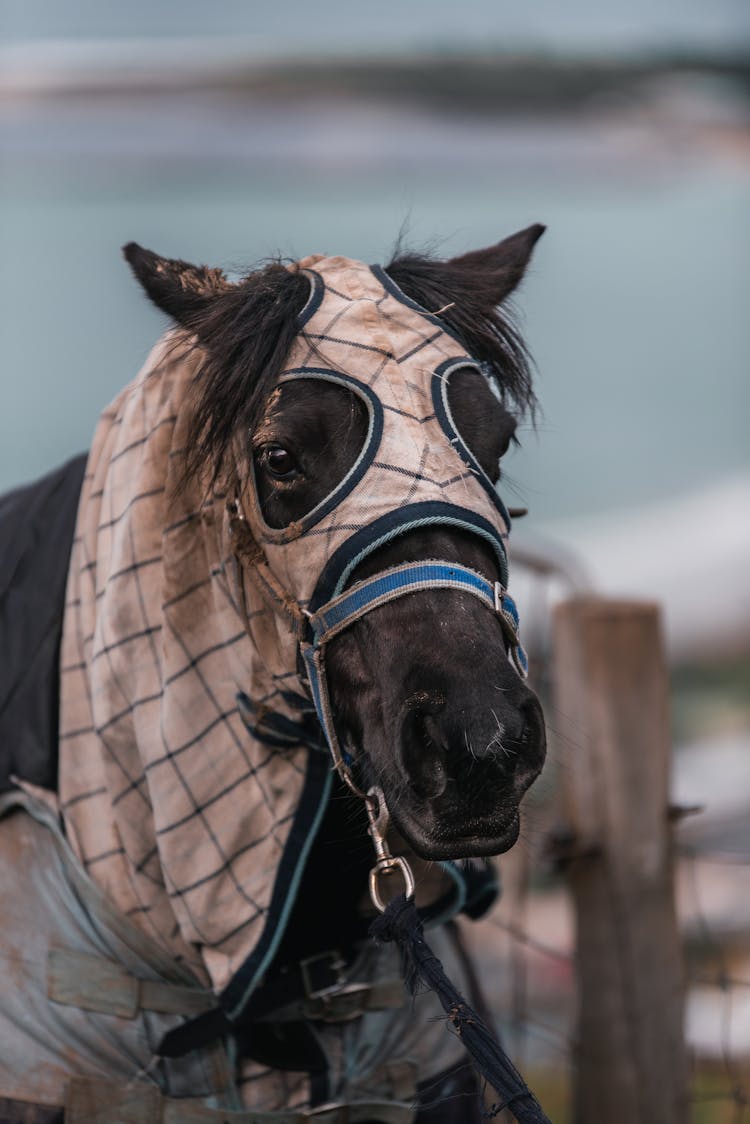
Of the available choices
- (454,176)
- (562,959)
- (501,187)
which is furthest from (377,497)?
(501,187)

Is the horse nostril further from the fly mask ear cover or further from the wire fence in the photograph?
the wire fence

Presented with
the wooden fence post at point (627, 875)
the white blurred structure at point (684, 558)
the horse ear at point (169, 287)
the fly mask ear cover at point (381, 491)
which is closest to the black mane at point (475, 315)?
the fly mask ear cover at point (381, 491)

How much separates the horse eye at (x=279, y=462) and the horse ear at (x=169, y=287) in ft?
1.10

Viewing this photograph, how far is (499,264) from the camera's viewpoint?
8.32 ft

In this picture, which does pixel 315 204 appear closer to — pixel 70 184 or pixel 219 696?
pixel 70 184

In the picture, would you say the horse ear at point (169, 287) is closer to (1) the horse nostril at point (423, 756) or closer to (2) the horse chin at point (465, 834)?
(1) the horse nostril at point (423, 756)

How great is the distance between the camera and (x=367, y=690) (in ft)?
6.60

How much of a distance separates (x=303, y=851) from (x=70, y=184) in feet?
32.2

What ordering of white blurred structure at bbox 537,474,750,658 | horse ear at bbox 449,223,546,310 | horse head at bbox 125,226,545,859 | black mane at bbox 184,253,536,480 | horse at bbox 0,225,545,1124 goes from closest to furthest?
horse head at bbox 125,226,545,859 → horse at bbox 0,225,545,1124 → black mane at bbox 184,253,536,480 → horse ear at bbox 449,223,546,310 → white blurred structure at bbox 537,474,750,658

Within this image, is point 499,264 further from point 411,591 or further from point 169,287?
point 411,591

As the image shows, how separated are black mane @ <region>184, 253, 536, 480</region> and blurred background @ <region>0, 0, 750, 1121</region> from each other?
23.8 feet

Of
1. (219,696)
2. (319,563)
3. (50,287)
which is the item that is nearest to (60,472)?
(219,696)

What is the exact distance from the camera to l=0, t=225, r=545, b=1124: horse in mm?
2053

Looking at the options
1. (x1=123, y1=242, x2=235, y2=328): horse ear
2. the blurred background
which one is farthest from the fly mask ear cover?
the blurred background
